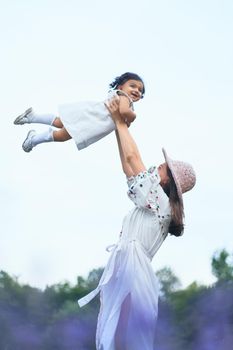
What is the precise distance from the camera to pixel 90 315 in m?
14.4

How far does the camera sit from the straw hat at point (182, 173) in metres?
4.85

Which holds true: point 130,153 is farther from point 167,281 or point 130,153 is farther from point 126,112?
point 167,281

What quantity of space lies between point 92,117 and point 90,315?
9877 millimetres

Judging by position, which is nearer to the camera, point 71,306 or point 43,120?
point 43,120

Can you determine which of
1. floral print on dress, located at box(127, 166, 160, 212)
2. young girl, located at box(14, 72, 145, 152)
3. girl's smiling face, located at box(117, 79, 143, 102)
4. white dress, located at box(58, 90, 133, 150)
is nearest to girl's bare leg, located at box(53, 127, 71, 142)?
young girl, located at box(14, 72, 145, 152)

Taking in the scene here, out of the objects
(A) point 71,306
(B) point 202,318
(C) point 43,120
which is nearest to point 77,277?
(A) point 71,306

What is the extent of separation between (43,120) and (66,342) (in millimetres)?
9560

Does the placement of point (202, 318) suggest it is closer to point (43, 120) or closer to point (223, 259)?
point (223, 259)

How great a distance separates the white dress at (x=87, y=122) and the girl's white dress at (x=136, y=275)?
35 centimetres

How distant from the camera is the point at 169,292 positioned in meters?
16.2

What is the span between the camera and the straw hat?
4.85 metres

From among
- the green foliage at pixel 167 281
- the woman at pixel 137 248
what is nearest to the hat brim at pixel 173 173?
the woman at pixel 137 248

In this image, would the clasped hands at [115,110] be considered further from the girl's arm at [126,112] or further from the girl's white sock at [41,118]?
the girl's white sock at [41,118]

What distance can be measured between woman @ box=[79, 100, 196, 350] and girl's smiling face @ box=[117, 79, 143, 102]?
0.72 ft
